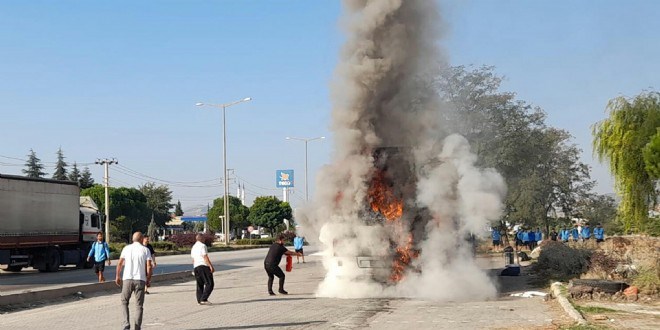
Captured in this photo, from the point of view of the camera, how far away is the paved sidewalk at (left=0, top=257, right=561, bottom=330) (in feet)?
36.3

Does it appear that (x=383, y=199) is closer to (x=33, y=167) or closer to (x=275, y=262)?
(x=275, y=262)

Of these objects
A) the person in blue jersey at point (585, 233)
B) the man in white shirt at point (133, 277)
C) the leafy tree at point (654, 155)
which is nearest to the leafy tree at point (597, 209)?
the person in blue jersey at point (585, 233)

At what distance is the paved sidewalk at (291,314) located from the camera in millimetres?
11062

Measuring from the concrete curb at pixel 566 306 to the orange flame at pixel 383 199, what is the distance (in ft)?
11.6

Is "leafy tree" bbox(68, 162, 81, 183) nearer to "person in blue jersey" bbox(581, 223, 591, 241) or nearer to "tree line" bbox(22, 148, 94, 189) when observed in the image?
"tree line" bbox(22, 148, 94, 189)

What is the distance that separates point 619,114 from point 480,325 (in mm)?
22583

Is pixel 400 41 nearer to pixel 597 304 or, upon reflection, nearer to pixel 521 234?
pixel 597 304

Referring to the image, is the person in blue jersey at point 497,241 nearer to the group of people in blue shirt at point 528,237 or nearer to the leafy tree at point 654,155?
the group of people in blue shirt at point 528,237

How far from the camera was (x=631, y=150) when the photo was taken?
2858 cm

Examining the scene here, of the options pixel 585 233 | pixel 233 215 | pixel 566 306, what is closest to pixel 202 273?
pixel 566 306

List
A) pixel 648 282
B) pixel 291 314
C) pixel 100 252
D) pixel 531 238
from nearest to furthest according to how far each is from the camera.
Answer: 1. pixel 291 314
2. pixel 648 282
3. pixel 100 252
4. pixel 531 238

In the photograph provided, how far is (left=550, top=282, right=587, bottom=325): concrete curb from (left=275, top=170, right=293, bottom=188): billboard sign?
7233 centimetres

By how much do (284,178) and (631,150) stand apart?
62977 mm

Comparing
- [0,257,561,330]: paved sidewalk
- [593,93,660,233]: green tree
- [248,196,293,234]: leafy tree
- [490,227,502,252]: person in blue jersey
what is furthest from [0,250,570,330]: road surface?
[248,196,293,234]: leafy tree
